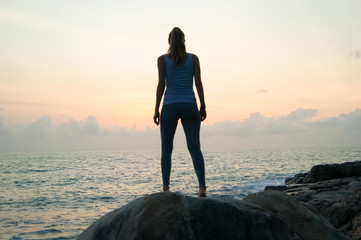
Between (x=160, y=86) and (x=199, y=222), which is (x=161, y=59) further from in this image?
(x=199, y=222)

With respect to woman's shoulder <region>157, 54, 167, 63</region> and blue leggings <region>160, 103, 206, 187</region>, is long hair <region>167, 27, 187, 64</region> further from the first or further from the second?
blue leggings <region>160, 103, 206, 187</region>

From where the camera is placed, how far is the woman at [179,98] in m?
4.86

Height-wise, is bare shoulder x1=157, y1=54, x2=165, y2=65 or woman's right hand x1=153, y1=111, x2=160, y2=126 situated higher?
bare shoulder x1=157, y1=54, x2=165, y2=65

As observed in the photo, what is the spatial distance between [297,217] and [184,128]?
76.5 inches

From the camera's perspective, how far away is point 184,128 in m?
5.02

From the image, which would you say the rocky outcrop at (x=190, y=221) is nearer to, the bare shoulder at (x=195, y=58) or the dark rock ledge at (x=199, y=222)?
the dark rock ledge at (x=199, y=222)

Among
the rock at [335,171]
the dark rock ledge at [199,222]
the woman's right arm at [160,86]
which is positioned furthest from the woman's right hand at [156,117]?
the rock at [335,171]

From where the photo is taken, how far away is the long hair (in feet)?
16.2

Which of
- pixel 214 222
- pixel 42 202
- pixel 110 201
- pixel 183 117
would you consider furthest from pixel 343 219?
pixel 42 202

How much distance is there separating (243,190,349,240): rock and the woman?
1.15 metres

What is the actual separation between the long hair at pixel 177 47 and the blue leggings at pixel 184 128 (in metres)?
0.66

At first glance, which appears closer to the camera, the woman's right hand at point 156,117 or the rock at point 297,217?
the rock at point 297,217

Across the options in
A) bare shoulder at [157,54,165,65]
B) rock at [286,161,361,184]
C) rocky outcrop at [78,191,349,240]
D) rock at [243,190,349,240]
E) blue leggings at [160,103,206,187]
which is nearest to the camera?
rocky outcrop at [78,191,349,240]

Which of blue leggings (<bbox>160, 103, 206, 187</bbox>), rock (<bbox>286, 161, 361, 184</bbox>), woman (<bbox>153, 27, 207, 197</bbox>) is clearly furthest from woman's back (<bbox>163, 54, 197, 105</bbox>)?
rock (<bbox>286, 161, 361, 184</bbox>)
